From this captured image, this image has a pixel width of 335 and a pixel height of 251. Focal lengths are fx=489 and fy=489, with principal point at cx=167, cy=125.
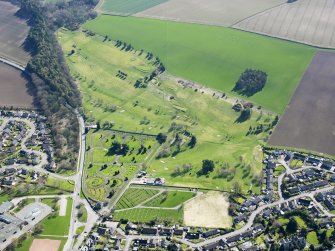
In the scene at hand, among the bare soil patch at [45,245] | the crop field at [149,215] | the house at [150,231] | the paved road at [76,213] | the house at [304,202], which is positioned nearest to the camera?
the bare soil patch at [45,245]

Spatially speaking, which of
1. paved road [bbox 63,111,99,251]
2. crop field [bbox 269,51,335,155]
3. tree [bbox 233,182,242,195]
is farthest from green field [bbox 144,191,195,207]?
crop field [bbox 269,51,335,155]

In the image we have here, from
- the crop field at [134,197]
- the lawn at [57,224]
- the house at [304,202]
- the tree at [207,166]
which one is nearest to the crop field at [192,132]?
the tree at [207,166]

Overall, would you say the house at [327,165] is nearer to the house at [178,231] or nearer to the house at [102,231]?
the house at [178,231]

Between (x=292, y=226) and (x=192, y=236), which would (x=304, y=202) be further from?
(x=192, y=236)

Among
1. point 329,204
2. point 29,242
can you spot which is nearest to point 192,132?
point 329,204

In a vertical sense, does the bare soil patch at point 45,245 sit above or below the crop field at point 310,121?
below

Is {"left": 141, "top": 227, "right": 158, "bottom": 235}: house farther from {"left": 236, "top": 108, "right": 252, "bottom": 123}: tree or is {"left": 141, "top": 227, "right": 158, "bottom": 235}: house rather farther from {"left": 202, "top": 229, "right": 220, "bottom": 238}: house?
{"left": 236, "top": 108, "right": 252, "bottom": 123}: tree
